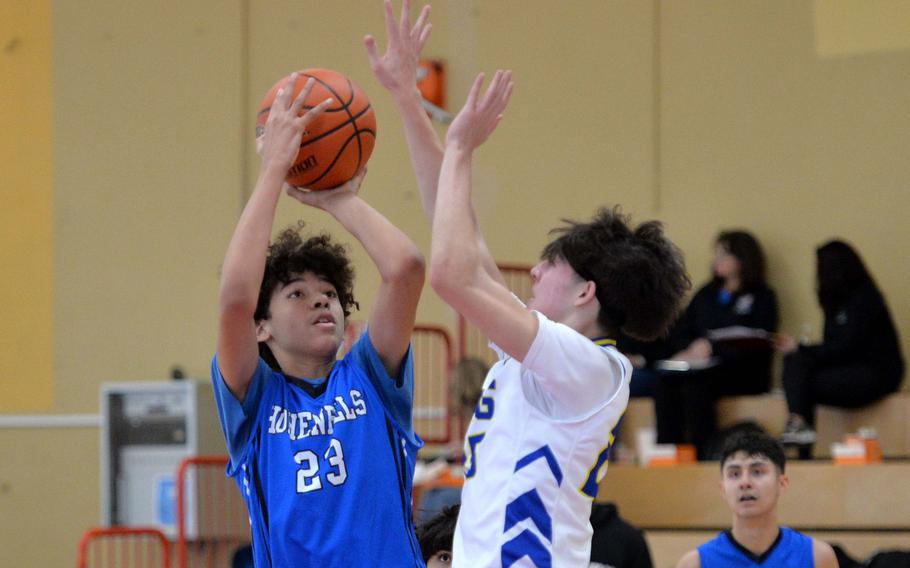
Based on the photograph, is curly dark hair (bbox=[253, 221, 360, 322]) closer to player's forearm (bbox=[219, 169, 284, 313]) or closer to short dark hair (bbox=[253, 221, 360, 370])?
short dark hair (bbox=[253, 221, 360, 370])

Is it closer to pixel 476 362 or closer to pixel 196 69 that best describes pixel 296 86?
pixel 476 362

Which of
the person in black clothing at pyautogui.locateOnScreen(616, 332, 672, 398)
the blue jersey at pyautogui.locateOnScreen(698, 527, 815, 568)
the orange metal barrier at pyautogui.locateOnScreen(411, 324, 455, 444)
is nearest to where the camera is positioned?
the blue jersey at pyautogui.locateOnScreen(698, 527, 815, 568)

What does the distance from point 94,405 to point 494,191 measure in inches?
142

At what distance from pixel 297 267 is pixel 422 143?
0.45 m

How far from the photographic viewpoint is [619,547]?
5762 millimetres

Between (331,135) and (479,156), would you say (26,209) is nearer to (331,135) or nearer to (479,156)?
(479,156)

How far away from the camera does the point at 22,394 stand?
10.4m

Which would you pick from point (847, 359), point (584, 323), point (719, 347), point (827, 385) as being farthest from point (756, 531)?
point (719, 347)

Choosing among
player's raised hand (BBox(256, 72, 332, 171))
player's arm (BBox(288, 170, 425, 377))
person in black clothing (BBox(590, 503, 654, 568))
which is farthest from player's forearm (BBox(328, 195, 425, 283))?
person in black clothing (BBox(590, 503, 654, 568))

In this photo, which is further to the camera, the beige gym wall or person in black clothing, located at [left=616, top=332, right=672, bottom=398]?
the beige gym wall

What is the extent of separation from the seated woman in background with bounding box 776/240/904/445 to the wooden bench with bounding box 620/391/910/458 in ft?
0.38

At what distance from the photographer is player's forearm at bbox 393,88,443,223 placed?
3273mm

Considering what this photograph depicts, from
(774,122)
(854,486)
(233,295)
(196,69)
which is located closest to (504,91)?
(233,295)

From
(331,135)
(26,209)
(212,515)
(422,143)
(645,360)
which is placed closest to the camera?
(331,135)
